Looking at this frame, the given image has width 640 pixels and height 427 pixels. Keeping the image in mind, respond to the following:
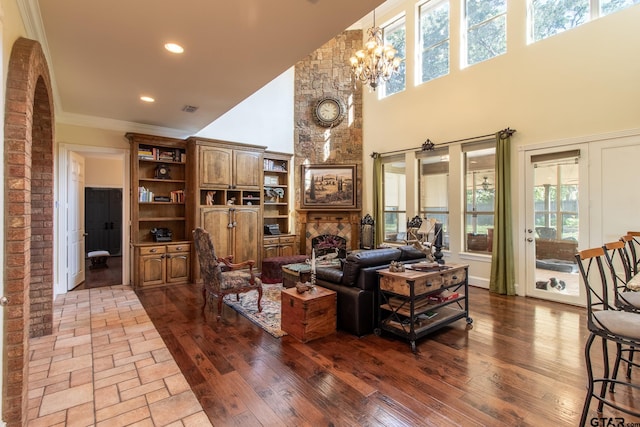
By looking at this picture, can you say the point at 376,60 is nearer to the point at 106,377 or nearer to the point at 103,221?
the point at 106,377

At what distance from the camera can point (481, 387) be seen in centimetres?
228

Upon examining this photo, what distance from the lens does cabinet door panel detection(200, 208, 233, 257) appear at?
17.8 feet

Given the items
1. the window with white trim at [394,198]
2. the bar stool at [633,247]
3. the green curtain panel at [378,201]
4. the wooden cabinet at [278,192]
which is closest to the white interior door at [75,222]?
the wooden cabinet at [278,192]

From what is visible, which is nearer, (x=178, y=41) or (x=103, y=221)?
(x=178, y=41)

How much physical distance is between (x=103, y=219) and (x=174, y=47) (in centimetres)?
730

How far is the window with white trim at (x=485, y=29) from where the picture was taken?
5.04 metres

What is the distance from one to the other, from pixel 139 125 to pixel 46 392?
175 inches

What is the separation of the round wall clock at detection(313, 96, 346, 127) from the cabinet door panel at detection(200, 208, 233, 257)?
321 cm

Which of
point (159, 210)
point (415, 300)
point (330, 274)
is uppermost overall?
point (159, 210)

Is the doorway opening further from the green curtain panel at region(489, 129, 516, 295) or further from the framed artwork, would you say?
the green curtain panel at region(489, 129, 516, 295)

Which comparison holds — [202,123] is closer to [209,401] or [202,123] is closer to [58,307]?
Result: [58,307]

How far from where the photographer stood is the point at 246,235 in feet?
19.3

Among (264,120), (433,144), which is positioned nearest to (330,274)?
(433,144)

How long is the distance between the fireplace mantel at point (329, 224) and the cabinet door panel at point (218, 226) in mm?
1834
